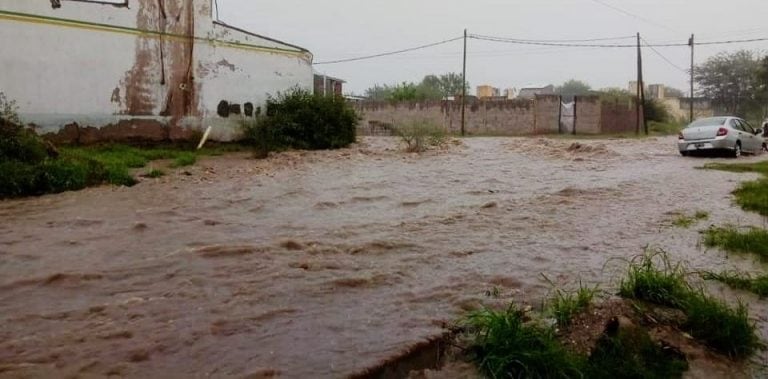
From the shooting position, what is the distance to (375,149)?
2123cm

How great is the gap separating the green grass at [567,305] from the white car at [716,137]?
1658 centimetres

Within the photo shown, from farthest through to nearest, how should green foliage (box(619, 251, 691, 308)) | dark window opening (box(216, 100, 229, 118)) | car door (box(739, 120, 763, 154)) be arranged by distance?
car door (box(739, 120, 763, 154)) < dark window opening (box(216, 100, 229, 118)) < green foliage (box(619, 251, 691, 308))

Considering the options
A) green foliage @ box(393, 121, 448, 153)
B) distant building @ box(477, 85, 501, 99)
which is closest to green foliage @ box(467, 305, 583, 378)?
green foliage @ box(393, 121, 448, 153)

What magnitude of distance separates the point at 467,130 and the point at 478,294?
106 feet

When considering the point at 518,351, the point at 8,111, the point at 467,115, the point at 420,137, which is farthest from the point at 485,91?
the point at 518,351

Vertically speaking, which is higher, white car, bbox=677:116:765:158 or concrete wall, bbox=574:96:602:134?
concrete wall, bbox=574:96:602:134

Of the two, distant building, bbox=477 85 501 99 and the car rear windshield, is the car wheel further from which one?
distant building, bbox=477 85 501 99

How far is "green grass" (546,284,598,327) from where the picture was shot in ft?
13.9

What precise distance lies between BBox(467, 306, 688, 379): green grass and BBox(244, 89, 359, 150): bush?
50.5ft

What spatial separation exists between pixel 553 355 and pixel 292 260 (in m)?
3.27

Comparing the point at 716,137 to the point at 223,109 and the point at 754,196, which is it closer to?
the point at 754,196

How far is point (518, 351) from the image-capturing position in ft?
12.1

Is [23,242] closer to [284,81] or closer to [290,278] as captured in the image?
[290,278]

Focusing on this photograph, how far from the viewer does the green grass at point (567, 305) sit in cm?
424
